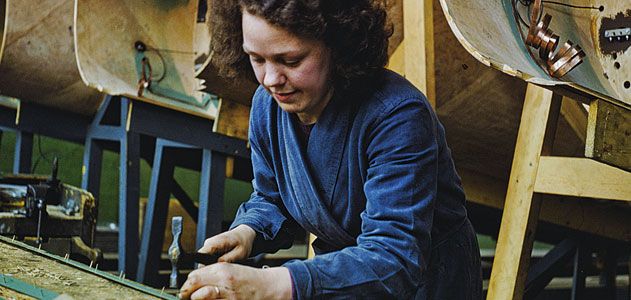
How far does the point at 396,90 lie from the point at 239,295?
0.54 m

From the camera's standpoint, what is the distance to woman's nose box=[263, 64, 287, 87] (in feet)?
5.74

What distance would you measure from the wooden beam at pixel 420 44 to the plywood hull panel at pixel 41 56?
8.10 feet

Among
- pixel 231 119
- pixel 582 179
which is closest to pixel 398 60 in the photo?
pixel 582 179

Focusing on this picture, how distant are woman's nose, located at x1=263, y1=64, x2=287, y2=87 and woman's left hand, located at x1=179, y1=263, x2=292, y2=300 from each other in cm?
37

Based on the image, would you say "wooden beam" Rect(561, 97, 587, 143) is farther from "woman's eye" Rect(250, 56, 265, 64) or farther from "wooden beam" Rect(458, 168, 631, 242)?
"woman's eye" Rect(250, 56, 265, 64)

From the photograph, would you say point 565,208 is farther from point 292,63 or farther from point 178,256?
point 178,256

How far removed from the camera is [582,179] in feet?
9.02

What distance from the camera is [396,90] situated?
5.99 ft

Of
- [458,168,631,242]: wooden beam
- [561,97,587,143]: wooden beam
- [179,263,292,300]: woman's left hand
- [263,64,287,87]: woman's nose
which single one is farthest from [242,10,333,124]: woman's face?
[458,168,631,242]: wooden beam

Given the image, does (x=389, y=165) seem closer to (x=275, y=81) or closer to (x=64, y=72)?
(x=275, y=81)

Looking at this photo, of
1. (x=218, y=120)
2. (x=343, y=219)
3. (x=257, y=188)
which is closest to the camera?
(x=343, y=219)

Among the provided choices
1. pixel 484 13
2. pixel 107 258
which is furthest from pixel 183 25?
pixel 484 13

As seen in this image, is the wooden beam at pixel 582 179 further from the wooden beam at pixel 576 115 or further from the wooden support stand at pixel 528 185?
the wooden beam at pixel 576 115

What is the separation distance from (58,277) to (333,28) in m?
0.77
